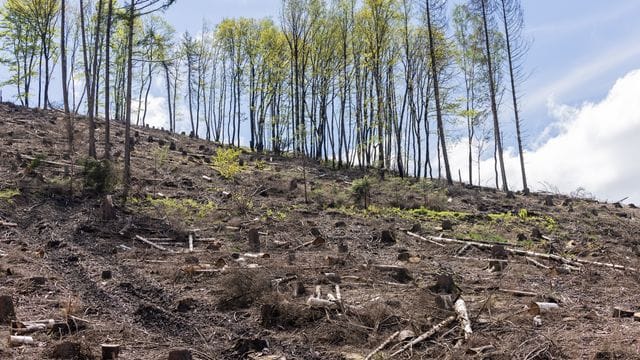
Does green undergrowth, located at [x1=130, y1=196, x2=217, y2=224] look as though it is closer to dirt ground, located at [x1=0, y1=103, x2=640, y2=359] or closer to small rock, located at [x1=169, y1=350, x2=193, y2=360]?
dirt ground, located at [x1=0, y1=103, x2=640, y2=359]

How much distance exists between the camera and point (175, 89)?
4369 cm

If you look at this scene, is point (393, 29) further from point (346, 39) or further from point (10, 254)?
point (10, 254)

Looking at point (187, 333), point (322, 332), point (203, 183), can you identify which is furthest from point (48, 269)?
point (203, 183)

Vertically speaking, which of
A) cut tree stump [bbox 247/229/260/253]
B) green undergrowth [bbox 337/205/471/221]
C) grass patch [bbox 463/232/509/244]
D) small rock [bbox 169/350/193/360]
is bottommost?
small rock [bbox 169/350/193/360]

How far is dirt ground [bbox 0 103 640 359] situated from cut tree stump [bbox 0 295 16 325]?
8 centimetres

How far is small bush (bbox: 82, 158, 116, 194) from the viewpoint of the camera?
590 inches

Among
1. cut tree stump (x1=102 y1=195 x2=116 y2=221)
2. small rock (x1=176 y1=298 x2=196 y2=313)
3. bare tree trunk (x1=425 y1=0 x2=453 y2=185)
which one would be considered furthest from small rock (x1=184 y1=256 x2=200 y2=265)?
bare tree trunk (x1=425 y1=0 x2=453 y2=185)

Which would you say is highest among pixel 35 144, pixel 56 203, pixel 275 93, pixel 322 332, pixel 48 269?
pixel 275 93

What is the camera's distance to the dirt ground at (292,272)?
5766mm

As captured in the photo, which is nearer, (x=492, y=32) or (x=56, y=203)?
(x=56, y=203)

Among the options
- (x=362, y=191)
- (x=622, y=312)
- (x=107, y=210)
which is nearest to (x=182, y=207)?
(x=107, y=210)

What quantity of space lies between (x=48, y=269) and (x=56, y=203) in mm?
5871

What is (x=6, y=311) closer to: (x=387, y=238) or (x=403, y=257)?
(x=403, y=257)

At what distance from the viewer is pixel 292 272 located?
8.64 m
